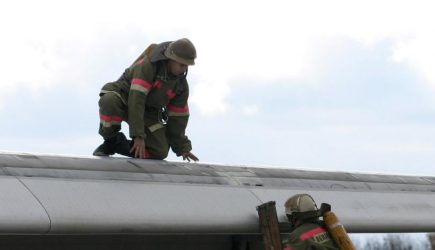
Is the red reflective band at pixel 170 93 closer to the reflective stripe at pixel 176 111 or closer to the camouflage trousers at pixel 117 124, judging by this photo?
the reflective stripe at pixel 176 111

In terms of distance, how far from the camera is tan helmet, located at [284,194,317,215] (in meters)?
7.21

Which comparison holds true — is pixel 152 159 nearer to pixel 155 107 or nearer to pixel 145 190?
pixel 155 107

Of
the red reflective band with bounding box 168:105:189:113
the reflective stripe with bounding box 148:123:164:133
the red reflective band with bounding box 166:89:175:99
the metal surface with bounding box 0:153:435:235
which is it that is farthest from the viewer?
the red reflective band with bounding box 168:105:189:113

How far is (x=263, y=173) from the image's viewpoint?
342 inches

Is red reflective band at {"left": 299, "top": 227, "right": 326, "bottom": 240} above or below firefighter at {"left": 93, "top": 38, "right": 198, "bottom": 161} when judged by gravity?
below

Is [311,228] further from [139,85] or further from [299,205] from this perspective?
[139,85]

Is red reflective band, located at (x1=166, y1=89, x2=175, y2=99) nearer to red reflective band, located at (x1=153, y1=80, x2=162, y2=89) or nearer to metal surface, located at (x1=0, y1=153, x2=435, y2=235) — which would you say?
red reflective band, located at (x1=153, y1=80, x2=162, y2=89)

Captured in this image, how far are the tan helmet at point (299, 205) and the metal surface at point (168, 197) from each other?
0.78 feet

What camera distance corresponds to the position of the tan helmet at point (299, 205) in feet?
23.7

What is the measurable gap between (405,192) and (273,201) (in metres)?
2.55

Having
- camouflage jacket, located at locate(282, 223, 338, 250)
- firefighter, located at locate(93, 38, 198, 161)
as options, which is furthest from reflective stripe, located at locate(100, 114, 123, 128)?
camouflage jacket, located at locate(282, 223, 338, 250)

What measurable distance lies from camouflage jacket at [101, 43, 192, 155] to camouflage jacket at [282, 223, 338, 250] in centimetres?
208

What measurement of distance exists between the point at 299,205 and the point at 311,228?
0.22 m

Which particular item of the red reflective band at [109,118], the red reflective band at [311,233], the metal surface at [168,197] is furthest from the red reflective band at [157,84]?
the red reflective band at [311,233]
